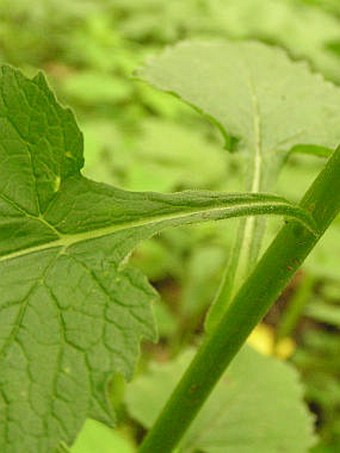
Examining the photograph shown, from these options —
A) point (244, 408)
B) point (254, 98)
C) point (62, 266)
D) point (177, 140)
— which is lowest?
point (62, 266)

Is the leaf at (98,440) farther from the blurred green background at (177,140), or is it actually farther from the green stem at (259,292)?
the green stem at (259,292)

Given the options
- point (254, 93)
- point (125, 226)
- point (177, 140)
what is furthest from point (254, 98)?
point (177, 140)

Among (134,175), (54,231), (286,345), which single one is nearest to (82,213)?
(54,231)

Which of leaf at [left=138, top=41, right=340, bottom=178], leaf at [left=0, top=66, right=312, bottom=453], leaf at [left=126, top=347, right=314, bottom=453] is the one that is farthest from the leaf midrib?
leaf at [left=126, top=347, right=314, bottom=453]

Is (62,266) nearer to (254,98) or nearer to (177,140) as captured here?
(254,98)

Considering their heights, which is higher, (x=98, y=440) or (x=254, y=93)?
(x=254, y=93)

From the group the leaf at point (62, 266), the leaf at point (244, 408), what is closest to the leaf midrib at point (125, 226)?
the leaf at point (62, 266)

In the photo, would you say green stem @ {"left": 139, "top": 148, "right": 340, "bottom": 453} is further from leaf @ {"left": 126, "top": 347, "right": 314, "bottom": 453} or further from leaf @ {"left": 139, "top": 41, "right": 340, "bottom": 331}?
leaf @ {"left": 126, "top": 347, "right": 314, "bottom": 453}
